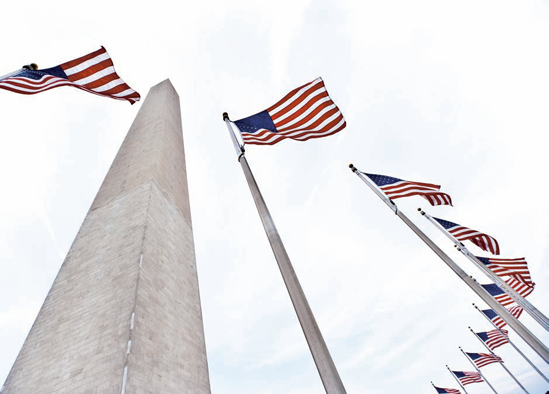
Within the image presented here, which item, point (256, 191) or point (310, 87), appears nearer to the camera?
point (256, 191)

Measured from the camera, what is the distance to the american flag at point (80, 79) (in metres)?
6.29

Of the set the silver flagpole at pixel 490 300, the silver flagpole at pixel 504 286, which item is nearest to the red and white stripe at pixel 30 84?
the silver flagpole at pixel 490 300

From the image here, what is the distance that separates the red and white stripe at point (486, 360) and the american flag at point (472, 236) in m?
17.3

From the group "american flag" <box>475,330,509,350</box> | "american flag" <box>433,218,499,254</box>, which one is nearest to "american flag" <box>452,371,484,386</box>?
"american flag" <box>475,330,509,350</box>

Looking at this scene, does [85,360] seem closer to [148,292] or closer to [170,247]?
[148,292]

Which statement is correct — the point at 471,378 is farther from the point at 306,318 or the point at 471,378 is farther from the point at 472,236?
the point at 306,318

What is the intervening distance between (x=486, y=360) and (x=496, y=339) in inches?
121

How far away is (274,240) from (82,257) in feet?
26.6

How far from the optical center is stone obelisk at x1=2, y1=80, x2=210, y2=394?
6.39 m

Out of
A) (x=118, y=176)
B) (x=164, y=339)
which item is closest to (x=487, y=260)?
(x=164, y=339)

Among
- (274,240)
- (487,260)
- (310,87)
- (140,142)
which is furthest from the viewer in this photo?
(140,142)

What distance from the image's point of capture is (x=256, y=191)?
535cm

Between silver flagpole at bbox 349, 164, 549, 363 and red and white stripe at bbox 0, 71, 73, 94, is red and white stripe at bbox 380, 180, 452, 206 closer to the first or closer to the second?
silver flagpole at bbox 349, 164, 549, 363

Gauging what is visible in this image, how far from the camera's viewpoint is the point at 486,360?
74.4 feet
